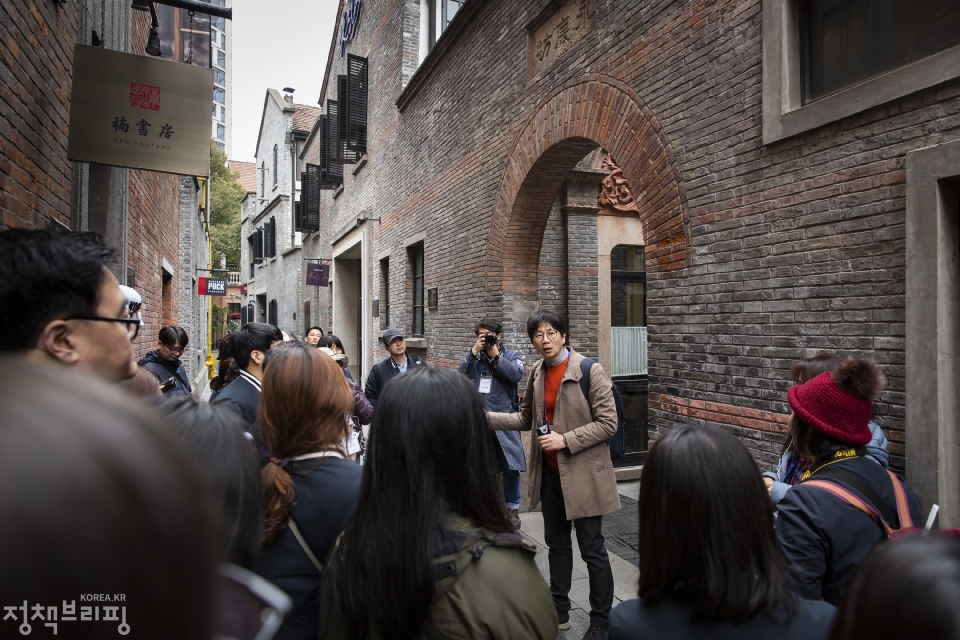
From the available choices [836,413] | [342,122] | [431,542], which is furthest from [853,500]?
[342,122]

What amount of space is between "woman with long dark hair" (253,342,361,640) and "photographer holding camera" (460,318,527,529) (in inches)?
130

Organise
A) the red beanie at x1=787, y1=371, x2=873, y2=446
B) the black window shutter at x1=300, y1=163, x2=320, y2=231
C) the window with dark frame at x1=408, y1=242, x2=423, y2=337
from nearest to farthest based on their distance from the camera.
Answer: the red beanie at x1=787, y1=371, x2=873, y2=446 < the window with dark frame at x1=408, y1=242, x2=423, y2=337 < the black window shutter at x1=300, y1=163, x2=320, y2=231

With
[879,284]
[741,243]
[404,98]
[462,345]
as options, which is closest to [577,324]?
[462,345]

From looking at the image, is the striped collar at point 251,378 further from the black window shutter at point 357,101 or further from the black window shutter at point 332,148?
the black window shutter at point 332,148

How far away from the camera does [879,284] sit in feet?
10.6

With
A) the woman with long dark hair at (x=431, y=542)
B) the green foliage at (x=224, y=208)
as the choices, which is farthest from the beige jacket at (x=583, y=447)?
the green foliage at (x=224, y=208)

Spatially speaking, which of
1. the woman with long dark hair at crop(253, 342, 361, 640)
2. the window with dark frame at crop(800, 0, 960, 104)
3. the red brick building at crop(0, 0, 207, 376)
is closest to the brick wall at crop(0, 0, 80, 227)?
the red brick building at crop(0, 0, 207, 376)

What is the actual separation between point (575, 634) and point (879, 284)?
2.68 metres

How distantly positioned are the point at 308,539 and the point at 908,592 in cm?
139

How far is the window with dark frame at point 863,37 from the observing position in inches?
125

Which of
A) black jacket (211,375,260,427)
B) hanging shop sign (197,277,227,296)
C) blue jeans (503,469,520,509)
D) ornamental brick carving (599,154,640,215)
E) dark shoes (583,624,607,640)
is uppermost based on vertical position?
ornamental brick carving (599,154,640,215)

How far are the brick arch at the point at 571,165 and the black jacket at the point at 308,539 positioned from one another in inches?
143

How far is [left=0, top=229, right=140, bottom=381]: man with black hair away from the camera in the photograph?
1.38m

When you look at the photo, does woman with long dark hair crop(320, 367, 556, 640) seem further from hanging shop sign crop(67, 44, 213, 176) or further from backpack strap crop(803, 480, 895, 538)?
hanging shop sign crop(67, 44, 213, 176)
